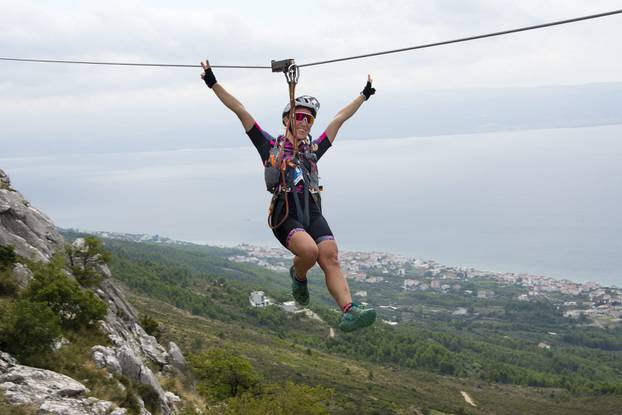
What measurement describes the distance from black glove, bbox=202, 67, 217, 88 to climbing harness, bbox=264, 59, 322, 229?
0.72 meters

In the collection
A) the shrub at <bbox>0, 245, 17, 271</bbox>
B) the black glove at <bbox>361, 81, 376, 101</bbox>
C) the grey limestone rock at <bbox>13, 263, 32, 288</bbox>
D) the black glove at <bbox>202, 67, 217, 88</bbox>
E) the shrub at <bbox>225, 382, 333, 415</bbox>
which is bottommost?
the shrub at <bbox>225, 382, 333, 415</bbox>

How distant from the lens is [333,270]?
18.0 ft

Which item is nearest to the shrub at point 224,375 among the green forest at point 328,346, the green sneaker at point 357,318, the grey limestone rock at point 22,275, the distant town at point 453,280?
the green forest at point 328,346

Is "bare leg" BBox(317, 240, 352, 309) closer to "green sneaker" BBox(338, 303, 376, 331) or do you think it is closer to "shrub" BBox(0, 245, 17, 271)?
"green sneaker" BBox(338, 303, 376, 331)

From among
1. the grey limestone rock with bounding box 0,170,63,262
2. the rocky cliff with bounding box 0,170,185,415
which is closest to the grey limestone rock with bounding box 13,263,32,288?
the rocky cliff with bounding box 0,170,185,415

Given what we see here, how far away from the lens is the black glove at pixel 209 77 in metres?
6.01

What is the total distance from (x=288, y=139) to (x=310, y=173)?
44 centimetres

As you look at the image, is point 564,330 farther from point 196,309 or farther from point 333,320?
point 196,309

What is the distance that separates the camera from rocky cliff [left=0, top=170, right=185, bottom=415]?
8.05 meters

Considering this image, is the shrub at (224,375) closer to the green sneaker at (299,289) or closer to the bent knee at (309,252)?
the green sneaker at (299,289)

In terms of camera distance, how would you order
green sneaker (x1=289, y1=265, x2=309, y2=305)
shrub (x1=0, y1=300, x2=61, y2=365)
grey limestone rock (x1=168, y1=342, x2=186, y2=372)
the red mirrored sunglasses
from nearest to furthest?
the red mirrored sunglasses → green sneaker (x1=289, y1=265, x2=309, y2=305) → shrub (x1=0, y1=300, x2=61, y2=365) → grey limestone rock (x1=168, y1=342, x2=186, y2=372)

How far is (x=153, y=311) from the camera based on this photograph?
4603 cm

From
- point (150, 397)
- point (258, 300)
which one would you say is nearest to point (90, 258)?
point (150, 397)

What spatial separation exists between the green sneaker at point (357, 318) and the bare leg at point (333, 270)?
0.17 m
